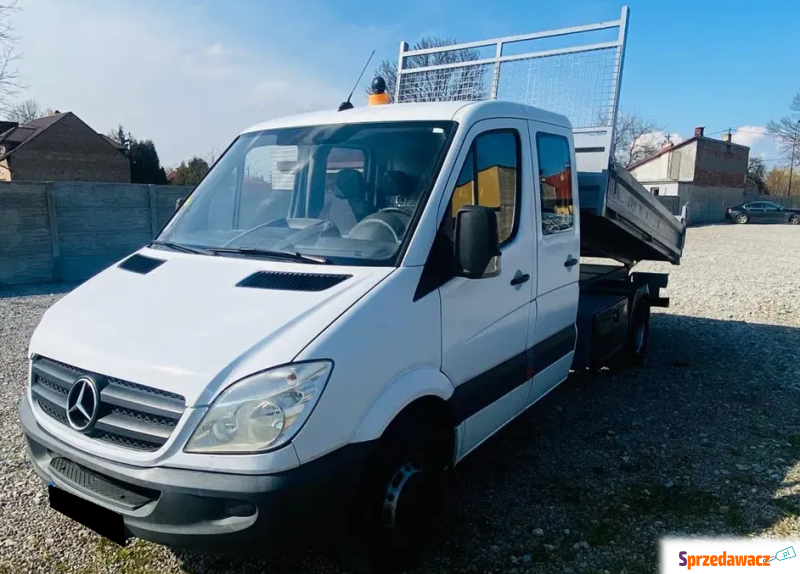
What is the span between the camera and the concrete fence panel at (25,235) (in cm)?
1151

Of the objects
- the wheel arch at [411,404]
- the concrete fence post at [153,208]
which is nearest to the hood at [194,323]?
the wheel arch at [411,404]

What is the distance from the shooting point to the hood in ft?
7.49

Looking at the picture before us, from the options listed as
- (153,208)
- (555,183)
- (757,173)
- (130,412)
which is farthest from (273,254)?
(757,173)

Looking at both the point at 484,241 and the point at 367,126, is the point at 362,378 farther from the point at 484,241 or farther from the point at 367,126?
the point at 367,126

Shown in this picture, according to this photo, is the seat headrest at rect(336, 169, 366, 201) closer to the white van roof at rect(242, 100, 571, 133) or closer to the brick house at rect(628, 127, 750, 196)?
the white van roof at rect(242, 100, 571, 133)

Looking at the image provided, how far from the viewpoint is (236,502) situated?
2.21 m

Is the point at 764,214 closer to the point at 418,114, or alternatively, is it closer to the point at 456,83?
the point at 456,83

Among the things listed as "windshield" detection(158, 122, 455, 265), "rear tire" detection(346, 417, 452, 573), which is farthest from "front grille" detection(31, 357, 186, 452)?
"windshield" detection(158, 122, 455, 265)

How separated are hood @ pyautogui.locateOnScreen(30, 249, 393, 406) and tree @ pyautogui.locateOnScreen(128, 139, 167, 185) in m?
45.4

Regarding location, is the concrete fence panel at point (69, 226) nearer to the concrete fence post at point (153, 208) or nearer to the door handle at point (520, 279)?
the concrete fence post at point (153, 208)

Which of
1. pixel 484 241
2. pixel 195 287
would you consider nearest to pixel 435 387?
pixel 484 241

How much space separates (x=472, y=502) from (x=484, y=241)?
1897 millimetres

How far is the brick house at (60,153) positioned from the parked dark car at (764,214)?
44025mm

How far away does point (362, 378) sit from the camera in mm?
2432
